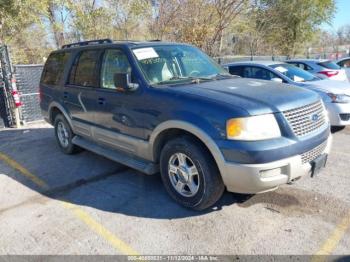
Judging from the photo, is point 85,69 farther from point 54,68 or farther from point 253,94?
point 253,94

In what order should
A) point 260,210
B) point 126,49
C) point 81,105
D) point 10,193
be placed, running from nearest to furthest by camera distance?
1. point 260,210
2. point 126,49
3. point 10,193
4. point 81,105

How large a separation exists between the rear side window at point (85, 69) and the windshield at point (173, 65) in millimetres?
878

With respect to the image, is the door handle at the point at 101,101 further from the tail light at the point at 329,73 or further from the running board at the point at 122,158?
the tail light at the point at 329,73

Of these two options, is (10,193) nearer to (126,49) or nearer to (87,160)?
(87,160)

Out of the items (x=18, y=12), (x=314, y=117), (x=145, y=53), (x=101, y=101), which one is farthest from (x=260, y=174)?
(x=18, y=12)

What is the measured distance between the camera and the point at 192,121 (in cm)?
331

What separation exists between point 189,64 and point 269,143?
1881 mm

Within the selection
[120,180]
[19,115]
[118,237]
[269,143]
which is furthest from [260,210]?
[19,115]

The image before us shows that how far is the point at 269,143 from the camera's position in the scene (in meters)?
3.03

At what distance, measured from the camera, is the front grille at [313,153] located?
323 cm

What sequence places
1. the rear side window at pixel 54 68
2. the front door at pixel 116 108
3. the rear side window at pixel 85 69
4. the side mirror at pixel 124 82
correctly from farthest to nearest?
the rear side window at pixel 54 68, the rear side window at pixel 85 69, the front door at pixel 116 108, the side mirror at pixel 124 82

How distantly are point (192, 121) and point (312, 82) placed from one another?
4884 mm

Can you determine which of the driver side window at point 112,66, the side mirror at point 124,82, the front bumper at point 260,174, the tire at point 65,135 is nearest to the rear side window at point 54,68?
the tire at point 65,135

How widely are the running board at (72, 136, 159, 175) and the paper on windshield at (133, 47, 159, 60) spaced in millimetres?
1331
